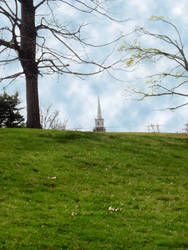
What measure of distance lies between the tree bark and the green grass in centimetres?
150

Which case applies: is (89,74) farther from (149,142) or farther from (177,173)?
(149,142)

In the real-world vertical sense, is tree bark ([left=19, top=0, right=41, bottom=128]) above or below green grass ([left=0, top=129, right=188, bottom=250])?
above

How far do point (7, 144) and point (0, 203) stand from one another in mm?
7293

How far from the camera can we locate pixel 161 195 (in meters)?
11.3

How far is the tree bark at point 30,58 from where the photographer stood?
18.6 metres

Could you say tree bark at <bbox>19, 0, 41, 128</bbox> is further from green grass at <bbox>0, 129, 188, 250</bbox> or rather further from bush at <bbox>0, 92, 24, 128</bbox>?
bush at <bbox>0, 92, 24, 128</bbox>

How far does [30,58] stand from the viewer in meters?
18.8

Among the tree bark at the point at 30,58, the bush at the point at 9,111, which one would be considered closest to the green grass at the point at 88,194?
the tree bark at the point at 30,58

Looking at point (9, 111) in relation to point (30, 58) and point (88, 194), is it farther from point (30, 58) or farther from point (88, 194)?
point (88, 194)

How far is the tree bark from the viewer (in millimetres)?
18566

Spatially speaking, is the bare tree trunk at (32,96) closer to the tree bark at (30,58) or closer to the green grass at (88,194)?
the tree bark at (30,58)

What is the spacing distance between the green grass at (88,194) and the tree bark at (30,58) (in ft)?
4.93

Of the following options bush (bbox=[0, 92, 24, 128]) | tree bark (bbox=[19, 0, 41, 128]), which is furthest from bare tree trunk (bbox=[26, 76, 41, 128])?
bush (bbox=[0, 92, 24, 128])

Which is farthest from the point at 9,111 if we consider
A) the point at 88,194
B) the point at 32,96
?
the point at 88,194
